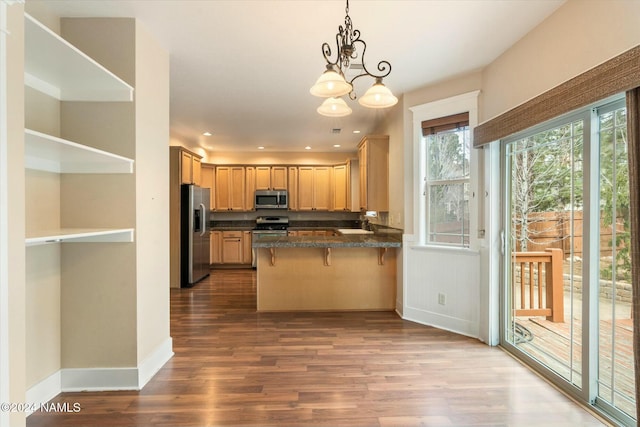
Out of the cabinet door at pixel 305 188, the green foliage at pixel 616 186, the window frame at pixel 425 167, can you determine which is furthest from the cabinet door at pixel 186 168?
the green foliage at pixel 616 186

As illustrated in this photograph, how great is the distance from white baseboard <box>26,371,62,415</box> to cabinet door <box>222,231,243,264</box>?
464 cm

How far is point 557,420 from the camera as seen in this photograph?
6.17 feet

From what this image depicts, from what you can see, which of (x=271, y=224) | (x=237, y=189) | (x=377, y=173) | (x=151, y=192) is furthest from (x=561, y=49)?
(x=237, y=189)

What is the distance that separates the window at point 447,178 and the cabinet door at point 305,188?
3.85 m

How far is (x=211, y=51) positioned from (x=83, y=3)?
34.0 inches

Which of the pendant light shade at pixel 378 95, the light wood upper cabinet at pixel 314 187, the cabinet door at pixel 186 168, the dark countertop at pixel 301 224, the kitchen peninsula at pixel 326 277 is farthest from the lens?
the dark countertop at pixel 301 224

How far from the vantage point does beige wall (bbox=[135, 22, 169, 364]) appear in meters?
2.27

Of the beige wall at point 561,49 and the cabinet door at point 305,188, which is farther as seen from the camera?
the cabinet door at point 305,188

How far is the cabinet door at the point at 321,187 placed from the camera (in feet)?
23.3

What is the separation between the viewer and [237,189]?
23.0ft

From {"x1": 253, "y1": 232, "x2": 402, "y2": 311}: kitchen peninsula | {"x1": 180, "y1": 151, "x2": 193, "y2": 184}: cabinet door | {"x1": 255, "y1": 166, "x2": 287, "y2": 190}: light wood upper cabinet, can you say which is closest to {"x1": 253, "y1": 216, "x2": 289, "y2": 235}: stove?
{"x1": 255, "y1": 166, "x2": 287, "y2": 190}: light wood upper cabinet

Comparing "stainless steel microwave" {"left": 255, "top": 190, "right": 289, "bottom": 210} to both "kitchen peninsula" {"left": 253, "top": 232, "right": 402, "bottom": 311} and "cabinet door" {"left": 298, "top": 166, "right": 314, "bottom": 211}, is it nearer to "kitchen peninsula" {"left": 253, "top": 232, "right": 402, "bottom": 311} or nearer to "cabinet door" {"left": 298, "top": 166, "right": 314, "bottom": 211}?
"cabinet door" {"left": 298, "top": 166, "right": 314, "bottom": 211}

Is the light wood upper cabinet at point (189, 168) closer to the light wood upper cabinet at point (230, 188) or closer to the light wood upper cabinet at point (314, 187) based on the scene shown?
the light wood upper cabinet at point (230, 188)

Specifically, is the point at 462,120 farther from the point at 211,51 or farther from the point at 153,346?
the point at 153,346
